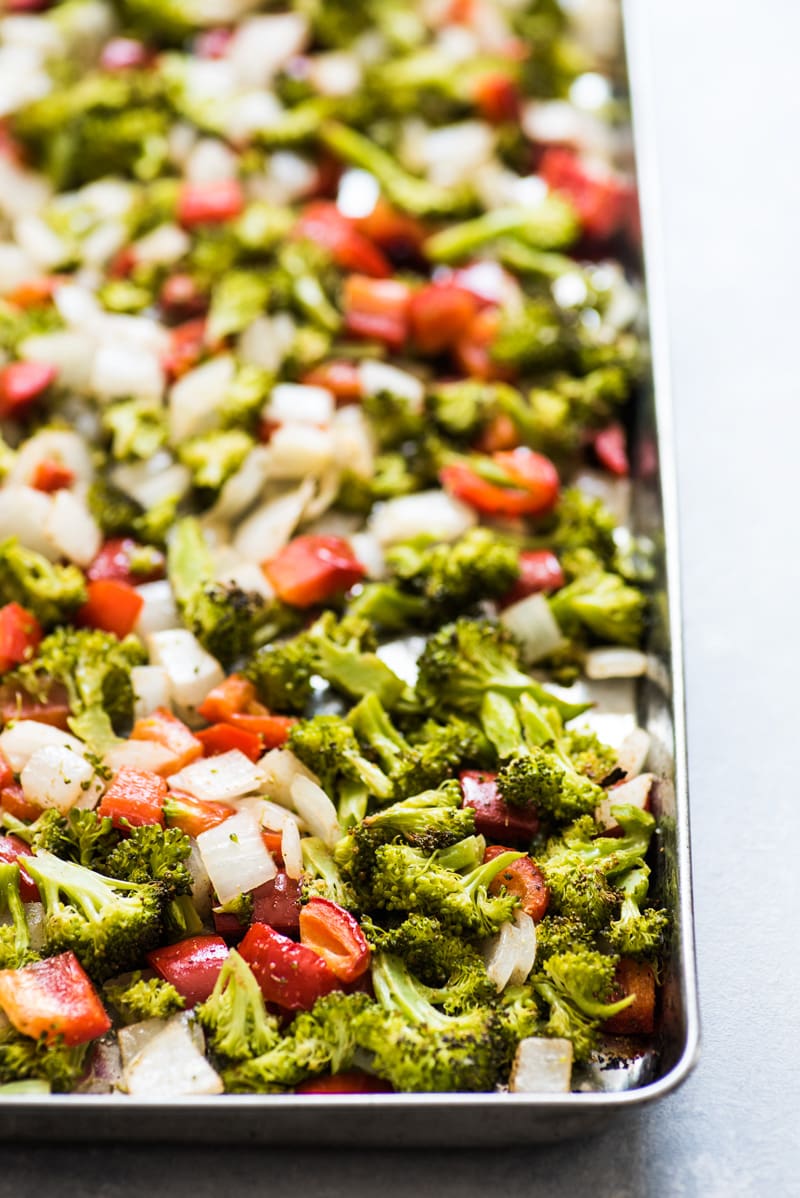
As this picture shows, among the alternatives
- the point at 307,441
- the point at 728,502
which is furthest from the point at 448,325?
the point at 728,502

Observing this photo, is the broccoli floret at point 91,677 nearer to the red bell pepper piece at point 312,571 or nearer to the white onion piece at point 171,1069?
the red bell pepper piece at point 312,571

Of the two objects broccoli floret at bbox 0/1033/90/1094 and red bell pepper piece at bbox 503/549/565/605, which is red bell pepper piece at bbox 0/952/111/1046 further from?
red bell pepper piece at bbox 503/549/565/605

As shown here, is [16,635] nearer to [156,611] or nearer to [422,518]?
[156,611]

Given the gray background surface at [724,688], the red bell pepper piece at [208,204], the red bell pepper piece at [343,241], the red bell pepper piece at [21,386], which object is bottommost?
the gray background surface at [724,688]

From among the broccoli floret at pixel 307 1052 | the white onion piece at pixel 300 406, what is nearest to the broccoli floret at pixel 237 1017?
the broccoli floret at pixel 307 1052

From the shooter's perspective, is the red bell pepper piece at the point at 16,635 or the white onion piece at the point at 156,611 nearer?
the red bell pepper piece at the point at 16,635

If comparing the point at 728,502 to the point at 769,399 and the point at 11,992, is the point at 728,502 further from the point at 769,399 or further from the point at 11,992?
the point at 11,992

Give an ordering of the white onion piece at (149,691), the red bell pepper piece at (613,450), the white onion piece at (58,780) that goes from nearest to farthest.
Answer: the white onion piece at (58,780), the white onion piece at (149,691), the red bell pepper piece at (613,450)
